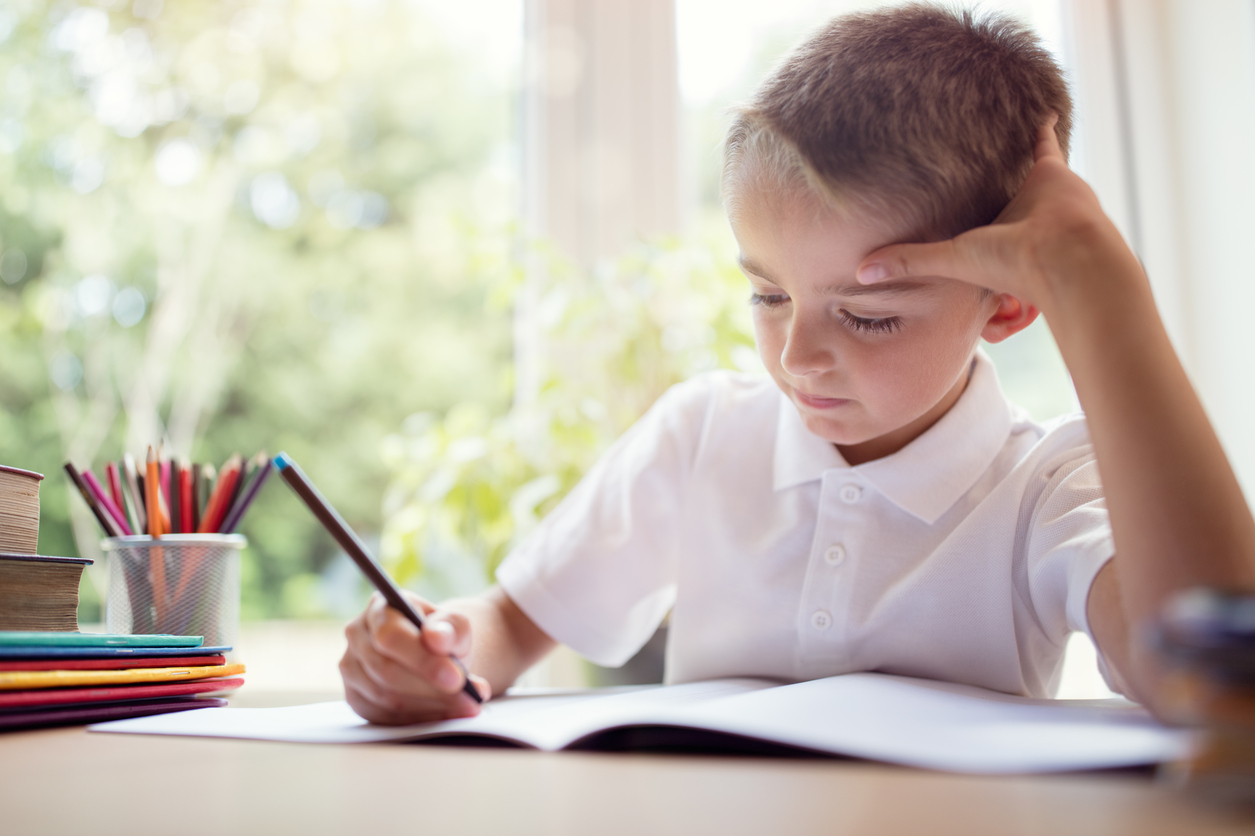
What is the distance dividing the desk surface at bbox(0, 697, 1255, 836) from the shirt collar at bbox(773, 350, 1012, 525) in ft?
1.38

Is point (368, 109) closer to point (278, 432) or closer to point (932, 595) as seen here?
point (278, 432)

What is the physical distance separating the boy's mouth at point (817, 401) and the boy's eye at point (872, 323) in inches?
2.7

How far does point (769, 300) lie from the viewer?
675 mm

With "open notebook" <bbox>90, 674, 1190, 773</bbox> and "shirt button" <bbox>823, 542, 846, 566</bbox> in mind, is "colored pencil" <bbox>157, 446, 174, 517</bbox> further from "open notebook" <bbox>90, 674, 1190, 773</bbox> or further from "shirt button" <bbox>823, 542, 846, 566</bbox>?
"shirt button" <bbox>823, 542, 846, 566</bbox>

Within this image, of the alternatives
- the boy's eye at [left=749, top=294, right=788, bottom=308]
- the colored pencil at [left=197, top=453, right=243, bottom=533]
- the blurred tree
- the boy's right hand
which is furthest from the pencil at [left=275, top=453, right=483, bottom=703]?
the blurred tree

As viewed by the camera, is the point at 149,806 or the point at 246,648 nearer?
the point at 149,806

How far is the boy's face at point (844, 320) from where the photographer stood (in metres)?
0.60

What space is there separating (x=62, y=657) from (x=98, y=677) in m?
0.02

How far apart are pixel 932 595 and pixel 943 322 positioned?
8.5 inches

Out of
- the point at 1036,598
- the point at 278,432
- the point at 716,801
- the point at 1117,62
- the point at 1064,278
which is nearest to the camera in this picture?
the point at 716,801

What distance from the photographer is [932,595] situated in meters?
0.69

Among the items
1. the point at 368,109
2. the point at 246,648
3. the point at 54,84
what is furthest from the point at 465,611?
the point at 54,84

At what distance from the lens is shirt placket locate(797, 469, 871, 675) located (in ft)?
2.30

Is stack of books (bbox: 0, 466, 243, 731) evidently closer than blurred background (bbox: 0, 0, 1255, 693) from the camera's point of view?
Yes
